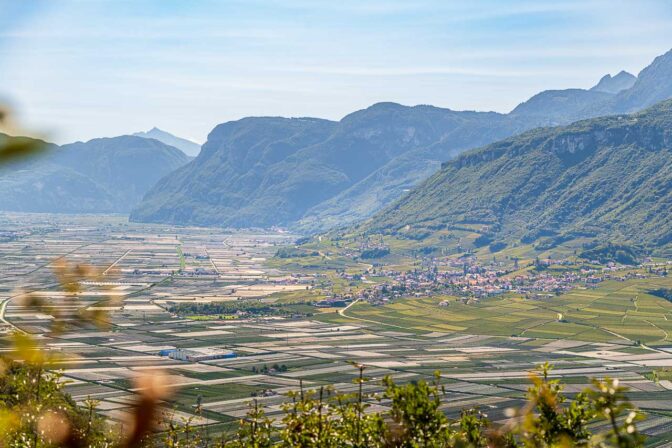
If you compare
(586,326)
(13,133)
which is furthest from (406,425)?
(586,326)

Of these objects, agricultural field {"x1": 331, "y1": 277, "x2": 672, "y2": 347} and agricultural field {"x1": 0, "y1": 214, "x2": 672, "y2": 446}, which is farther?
agricultural field {"x1": 331, "y1": 277, "x2": 672, "y2": 347}

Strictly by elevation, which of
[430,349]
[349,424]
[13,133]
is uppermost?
[13,133]

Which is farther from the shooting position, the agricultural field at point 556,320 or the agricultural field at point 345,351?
the agricultural field at point 556,320

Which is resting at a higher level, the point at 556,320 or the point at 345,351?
the point at 345,351

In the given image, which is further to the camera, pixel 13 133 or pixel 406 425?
pixel 406 425

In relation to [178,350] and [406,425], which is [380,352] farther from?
[406,425]

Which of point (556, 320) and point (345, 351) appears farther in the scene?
point (556, 320)

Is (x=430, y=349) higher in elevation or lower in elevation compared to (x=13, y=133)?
lower

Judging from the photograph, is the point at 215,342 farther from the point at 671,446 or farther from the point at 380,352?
the point at 671,446

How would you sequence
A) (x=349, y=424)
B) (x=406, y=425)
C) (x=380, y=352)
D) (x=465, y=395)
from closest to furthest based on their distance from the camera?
(x=406, y=425) < (x=349, y=424) < (x=465, y=395) < (x=380, y=352)

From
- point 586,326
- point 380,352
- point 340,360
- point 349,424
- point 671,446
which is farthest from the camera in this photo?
point 586,326
